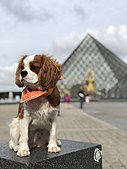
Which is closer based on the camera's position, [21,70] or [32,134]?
[21,70]

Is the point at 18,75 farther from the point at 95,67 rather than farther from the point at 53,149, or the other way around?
the point at 95,67

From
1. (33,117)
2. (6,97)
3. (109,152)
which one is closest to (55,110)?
(33,117)

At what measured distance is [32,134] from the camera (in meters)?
3.96

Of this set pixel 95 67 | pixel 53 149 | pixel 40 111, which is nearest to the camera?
pixel 40 111

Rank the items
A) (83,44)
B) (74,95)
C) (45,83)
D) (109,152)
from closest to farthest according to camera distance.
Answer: (45,83) → (109,152) → (74,95) → (83,44)

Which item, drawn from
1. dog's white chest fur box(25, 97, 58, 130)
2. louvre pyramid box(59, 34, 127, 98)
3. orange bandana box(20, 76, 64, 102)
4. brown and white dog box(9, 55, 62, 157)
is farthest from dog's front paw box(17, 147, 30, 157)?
louvre pyramid box(59, 34, 127, 98)

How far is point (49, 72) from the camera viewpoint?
358 cm

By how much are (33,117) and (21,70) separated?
21.0 inches

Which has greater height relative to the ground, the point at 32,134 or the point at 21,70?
the point at 21,70

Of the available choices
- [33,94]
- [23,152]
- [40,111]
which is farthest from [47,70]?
[23,152]

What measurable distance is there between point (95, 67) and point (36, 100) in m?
67.6

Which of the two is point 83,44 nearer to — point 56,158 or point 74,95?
point 74,95

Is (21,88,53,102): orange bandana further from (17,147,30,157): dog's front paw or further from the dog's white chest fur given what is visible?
(17,147,30,157): dog's front paw

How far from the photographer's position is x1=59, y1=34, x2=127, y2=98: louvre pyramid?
221 ft
